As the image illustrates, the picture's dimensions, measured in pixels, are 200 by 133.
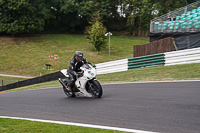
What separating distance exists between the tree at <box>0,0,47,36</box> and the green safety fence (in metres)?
38.8

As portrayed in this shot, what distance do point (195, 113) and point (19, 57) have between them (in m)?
44.3

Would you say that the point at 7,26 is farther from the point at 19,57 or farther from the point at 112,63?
the point at 112,63

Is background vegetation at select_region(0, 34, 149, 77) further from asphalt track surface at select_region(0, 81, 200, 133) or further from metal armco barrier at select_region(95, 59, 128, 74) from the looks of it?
asphalt track surface at select_region(0, 81, 200, 133)

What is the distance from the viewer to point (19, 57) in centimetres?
4581

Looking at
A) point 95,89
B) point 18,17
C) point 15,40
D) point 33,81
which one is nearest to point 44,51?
point 15,40

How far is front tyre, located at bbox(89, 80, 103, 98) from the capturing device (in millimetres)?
8477

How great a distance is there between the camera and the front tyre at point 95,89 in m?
8.48

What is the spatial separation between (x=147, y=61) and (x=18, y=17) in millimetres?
42487

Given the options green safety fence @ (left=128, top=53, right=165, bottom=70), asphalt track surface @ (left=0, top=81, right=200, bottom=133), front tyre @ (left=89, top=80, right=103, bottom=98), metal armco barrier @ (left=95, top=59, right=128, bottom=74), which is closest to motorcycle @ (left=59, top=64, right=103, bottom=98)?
front tyre @ (left=89, top=80, right=103, bottom=98)

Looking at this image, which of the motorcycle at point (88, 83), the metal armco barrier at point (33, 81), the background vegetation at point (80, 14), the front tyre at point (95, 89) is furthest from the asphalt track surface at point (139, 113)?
the background vegetation at point (80, 14)

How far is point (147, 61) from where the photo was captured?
20.3 meters

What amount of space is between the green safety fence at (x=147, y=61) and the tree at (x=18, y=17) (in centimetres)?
3878

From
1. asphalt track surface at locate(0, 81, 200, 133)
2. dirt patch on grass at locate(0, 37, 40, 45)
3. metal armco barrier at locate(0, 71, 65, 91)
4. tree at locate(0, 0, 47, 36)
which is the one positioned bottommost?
metal armco barrier at locate(0, 71, 65, 91)

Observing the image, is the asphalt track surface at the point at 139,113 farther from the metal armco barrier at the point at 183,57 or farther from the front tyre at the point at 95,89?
the metal armco barrier at the point at 183,57
